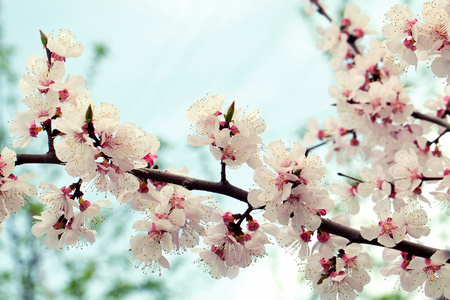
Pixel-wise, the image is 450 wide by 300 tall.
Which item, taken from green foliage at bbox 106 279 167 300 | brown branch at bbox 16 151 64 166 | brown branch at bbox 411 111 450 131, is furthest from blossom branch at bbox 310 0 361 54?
green foliage at bbox 106 279 167 300

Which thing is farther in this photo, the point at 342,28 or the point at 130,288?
the point at 130,288

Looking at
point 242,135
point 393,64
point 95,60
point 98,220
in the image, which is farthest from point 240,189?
point 95,60

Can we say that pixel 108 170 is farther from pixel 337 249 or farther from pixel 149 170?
pixel 337 249

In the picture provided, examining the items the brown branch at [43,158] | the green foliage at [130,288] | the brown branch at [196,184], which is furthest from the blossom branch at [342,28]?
the green foliage at [130,288]

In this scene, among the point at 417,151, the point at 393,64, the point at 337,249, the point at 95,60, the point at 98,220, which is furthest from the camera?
the point at 95,60

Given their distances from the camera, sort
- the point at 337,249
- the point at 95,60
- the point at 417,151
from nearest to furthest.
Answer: the point at 337,249 → the point at 417,151 → the point at 95,60

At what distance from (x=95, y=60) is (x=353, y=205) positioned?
5402 mm

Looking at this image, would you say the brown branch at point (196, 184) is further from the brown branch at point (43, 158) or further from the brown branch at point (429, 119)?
the brown branch at point (429, 119)

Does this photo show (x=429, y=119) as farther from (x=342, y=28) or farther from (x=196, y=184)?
(x=196, y=184)

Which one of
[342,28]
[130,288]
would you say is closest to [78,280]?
[130,288]

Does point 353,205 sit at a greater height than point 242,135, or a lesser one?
lesser

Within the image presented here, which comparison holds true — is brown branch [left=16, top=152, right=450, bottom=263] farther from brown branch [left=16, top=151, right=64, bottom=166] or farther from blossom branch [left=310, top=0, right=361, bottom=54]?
blossom branch [left=310, top=0, right=361, bottom=54]

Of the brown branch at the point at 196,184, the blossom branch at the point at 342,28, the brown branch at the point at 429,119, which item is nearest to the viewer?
the brown branch at the point at 196,184

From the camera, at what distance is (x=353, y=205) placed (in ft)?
8.34
